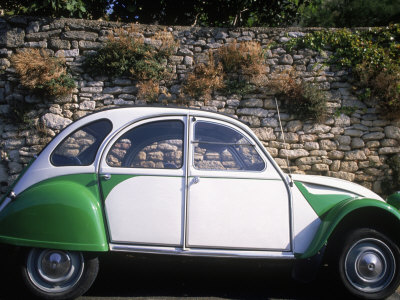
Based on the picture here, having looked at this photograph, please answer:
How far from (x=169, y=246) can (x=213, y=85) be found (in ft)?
15.8

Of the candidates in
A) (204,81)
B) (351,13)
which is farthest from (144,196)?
(351,13)

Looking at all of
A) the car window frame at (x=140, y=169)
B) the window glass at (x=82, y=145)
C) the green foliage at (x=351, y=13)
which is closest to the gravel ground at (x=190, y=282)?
the car window frame at (x=140, y=169)

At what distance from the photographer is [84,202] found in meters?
3.43

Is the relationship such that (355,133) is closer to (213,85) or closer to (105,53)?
(213,85)

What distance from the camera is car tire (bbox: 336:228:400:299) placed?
143 inches

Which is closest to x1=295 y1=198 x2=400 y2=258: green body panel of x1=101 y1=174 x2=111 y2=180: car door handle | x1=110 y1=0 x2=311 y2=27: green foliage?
x1=101 y1=174 x2=111 y2=180: car door handle

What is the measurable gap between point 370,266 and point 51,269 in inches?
121

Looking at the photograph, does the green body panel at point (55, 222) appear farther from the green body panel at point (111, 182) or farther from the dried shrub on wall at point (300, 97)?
the dried shrub on wall at point (300, 97)

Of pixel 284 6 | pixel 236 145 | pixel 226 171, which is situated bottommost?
pixel 226 171

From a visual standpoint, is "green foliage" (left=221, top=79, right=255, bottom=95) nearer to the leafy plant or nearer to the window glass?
the leafy plant

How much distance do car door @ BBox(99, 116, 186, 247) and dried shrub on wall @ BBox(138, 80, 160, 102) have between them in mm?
3976

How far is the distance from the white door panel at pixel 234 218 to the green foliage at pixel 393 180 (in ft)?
16.6

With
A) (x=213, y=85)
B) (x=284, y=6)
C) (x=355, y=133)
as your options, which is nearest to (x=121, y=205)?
(x=213, y=85)

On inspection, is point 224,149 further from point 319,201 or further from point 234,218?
point 319,201
